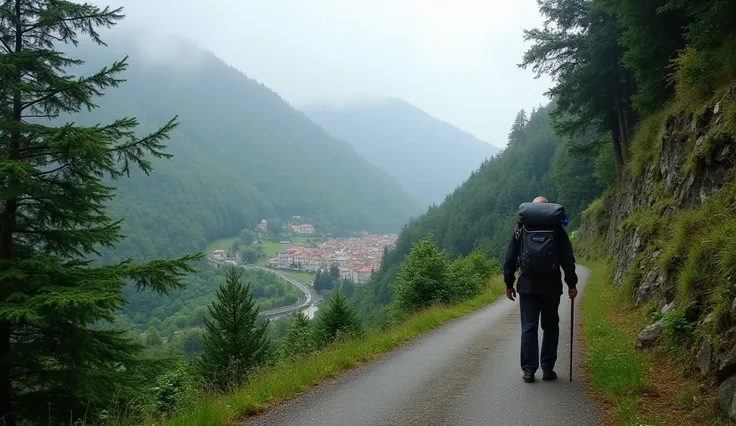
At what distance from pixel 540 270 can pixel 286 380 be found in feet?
11.8

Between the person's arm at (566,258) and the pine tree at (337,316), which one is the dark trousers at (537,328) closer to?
the person's arm at (566,258)

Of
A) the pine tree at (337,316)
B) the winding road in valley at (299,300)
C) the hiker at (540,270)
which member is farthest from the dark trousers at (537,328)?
the winding road in valley at (299,300)

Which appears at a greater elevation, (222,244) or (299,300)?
(222,244)

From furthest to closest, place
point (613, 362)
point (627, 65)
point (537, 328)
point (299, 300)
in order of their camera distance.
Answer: point (299, 300) < point (627, 65) < point (613, 362) < point (537, 328)

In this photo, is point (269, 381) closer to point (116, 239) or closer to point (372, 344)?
point (372, 344)

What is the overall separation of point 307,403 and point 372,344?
3435 millimetres

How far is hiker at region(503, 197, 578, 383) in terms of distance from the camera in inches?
225

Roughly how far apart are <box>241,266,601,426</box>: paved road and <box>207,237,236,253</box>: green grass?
569ft

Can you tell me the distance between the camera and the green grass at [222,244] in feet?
579

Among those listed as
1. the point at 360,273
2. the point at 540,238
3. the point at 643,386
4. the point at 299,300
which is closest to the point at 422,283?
the point at 540,238

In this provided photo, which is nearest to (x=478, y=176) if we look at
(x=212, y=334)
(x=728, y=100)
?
(x=212, y=334)

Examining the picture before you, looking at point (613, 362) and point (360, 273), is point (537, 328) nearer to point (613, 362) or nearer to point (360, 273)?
point (613, 362)

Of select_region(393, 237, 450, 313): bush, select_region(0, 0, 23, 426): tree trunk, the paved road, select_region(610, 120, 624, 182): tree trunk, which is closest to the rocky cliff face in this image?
the paved road

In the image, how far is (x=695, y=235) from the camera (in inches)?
291
